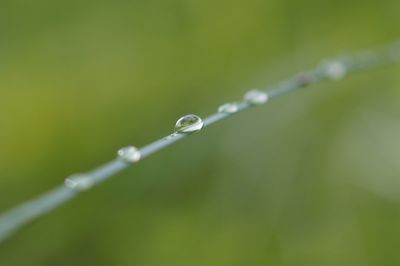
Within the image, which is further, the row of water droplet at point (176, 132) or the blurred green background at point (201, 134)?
the blurred green background at point (201, 134)

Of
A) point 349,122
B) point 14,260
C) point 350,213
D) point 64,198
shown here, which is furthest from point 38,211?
point 349,122

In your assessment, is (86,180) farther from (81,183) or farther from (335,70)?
(335,70)

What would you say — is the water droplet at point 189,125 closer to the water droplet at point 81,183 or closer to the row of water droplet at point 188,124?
the row of water droplet at point 188,124

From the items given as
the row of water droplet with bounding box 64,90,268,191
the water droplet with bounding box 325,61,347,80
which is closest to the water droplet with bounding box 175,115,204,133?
the row of water droplet with bounding box 64,90,268,191

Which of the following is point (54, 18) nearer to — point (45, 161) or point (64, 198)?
point (45, 161)

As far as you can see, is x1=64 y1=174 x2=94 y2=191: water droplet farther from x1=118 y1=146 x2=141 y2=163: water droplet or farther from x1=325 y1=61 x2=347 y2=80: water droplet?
x1=325 y1=61 x2=347 y2=80: water droplet

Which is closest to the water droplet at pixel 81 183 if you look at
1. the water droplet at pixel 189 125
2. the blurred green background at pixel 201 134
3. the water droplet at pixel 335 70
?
the water droplet at pixel 189 125

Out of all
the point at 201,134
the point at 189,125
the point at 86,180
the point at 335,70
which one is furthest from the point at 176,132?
the point at 201,134
